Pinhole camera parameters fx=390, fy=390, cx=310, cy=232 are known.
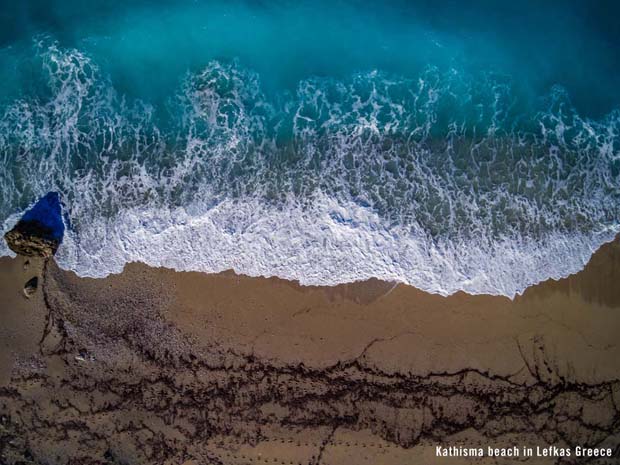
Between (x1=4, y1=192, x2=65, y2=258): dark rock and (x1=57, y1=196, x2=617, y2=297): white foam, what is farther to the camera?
(x1=4, y1=192, x2=65, y2=258): dark rock

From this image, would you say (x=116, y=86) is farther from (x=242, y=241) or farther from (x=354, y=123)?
(x=354, y=123)

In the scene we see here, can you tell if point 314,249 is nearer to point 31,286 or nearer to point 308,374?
point 308,374

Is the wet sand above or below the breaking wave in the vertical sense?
below

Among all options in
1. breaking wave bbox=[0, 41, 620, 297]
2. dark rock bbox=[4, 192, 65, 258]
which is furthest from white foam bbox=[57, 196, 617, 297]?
dark rock bbox=[4, 192, 65, 258]

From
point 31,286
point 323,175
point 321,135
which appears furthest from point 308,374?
point 31,286

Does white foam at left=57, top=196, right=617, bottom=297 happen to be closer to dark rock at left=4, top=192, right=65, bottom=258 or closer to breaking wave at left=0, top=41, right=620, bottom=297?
breaking wave at left=0, top=41, right=620, bottom=297

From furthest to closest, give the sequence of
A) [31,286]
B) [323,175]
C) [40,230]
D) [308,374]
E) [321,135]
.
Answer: [321,135] < [323,175] < [40,230] < [31,286] < [308,374]

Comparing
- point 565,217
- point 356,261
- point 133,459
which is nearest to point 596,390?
point 565,217
